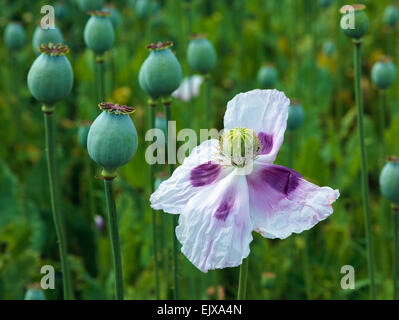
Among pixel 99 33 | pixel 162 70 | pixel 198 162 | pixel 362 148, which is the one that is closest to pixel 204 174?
pixel 198 162

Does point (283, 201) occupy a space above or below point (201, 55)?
below

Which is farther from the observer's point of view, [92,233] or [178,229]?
[92,233]

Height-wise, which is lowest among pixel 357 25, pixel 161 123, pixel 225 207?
pixel 225 207

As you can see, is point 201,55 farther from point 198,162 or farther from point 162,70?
point 198,162

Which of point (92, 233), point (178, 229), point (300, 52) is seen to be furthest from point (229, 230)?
point (300, 52)

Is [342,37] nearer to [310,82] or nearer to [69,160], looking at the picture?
[310,82]

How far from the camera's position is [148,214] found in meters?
1.39

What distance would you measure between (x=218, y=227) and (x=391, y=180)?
416 millimetres

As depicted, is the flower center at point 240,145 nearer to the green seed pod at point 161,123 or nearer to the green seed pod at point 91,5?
the green seed pod at point 161,123

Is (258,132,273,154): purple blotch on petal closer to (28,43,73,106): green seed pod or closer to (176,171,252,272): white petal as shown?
(176,171,252,272): white petal

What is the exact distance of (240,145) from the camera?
2.23 feet

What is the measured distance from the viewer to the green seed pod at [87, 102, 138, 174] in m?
0.69

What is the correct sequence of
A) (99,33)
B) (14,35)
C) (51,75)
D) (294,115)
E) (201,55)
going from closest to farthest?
(51,75) → (99,33) → (201,55) → (294,115) → (14,35)
